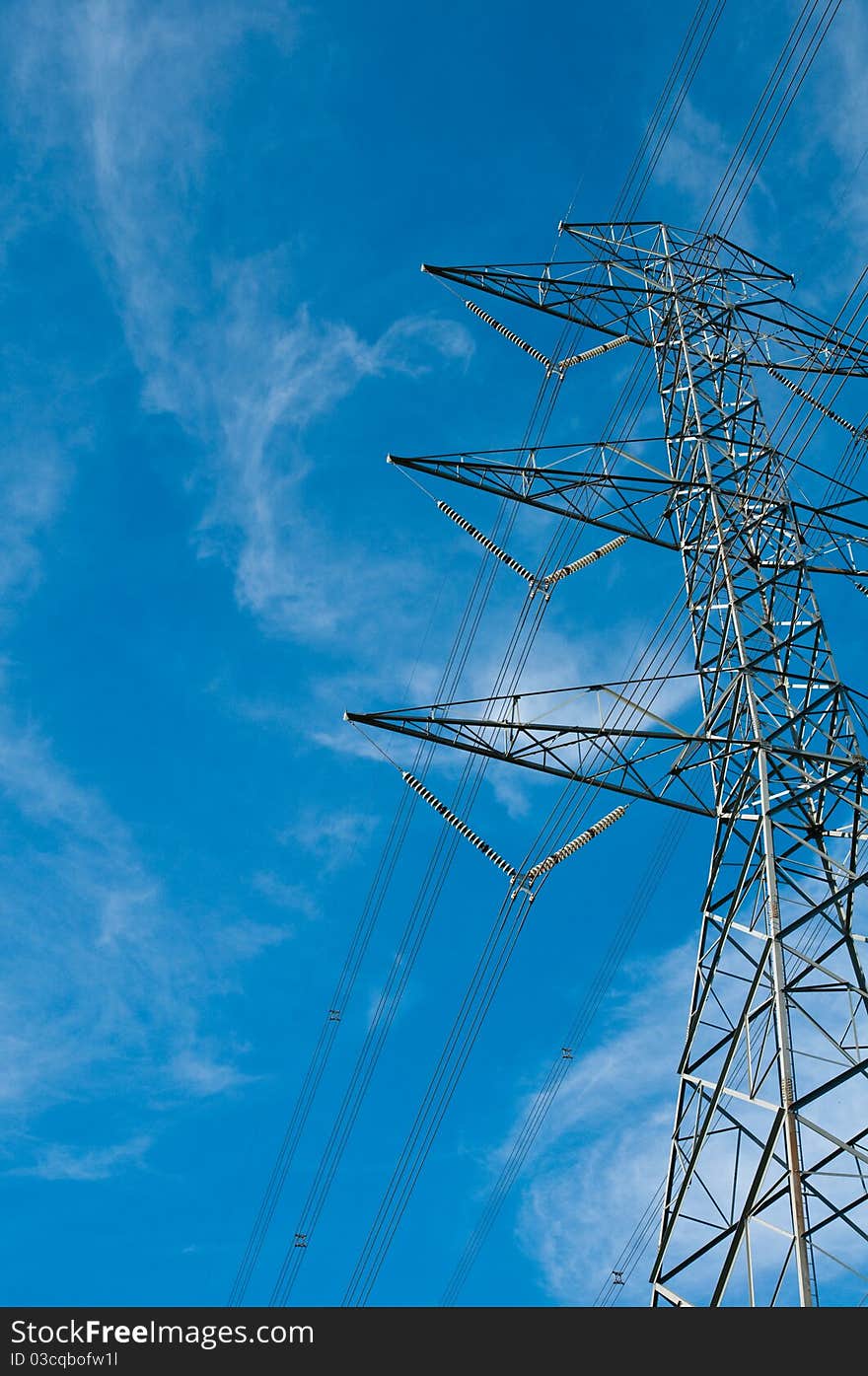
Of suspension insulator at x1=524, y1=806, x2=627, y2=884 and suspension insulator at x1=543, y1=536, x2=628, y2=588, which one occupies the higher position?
suspension insulator at x1=543, y1=536, x2=628, y2=588

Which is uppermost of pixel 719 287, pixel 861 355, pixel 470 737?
pixel 719 287

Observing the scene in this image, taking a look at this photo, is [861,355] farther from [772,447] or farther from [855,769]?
Answer: [855,769]

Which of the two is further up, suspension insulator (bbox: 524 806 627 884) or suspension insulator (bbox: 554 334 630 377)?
suspension insulator (bbox: 554 334 630 377)

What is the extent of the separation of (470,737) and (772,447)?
320 inches

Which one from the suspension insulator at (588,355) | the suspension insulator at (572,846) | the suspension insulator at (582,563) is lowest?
the suspension insulator at (572,846)

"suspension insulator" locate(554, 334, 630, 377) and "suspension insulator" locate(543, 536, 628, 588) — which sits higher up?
"suspension insulator" locate(554, 334, 630, 377)

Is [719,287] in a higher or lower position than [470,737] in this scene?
higher

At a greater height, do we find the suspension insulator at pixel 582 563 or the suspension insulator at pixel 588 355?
the suspension insulator at pixel 588 355

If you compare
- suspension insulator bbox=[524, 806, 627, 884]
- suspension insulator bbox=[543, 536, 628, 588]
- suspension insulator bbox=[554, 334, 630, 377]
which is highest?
suspension insulator bbox=[554, 334, 630, 377]

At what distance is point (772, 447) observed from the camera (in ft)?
65.7

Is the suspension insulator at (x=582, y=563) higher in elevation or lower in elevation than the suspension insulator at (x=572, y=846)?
higher
